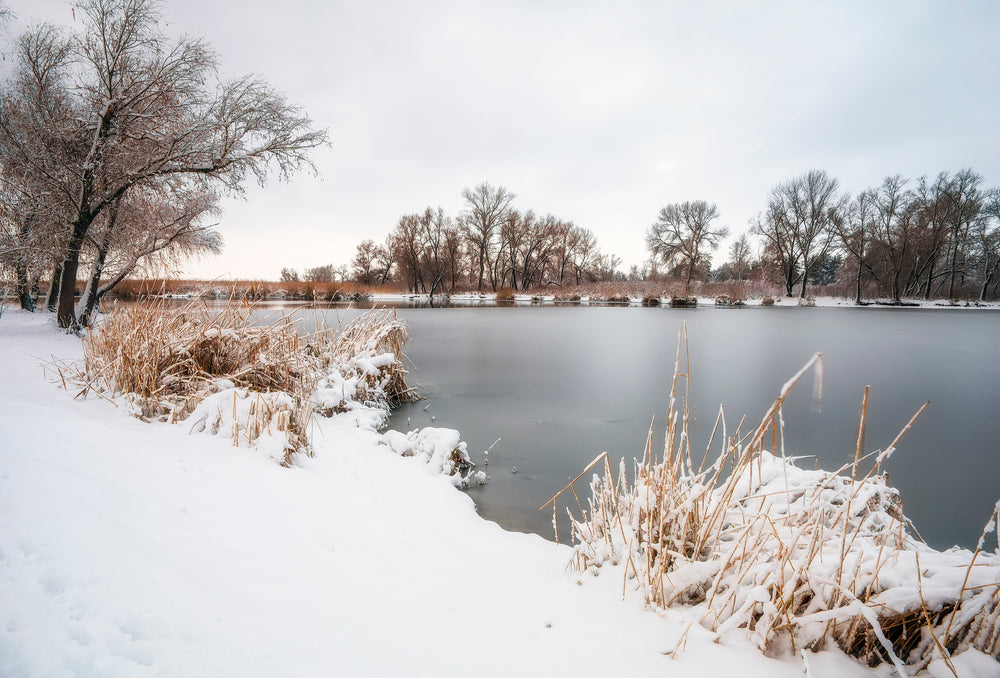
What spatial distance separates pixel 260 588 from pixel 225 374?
144 inches

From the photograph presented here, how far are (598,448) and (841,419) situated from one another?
3.63 m

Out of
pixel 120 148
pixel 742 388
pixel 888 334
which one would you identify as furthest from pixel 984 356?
pixel 120 148

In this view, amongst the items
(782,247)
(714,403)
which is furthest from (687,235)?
(714,403)

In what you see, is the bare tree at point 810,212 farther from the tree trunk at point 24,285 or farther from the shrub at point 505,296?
the tree trunk at point 24,285

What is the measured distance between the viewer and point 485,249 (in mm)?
46938

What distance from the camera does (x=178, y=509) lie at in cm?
174

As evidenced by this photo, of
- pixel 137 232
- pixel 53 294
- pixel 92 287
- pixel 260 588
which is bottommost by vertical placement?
pixel 260 588

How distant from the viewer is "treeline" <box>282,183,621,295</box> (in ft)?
149

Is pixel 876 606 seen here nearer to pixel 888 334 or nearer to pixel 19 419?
pixel 19 419

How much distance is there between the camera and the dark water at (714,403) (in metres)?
3.83

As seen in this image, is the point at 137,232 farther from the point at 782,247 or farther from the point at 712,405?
the point at 782,247

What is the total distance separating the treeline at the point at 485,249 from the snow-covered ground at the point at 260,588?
144ft

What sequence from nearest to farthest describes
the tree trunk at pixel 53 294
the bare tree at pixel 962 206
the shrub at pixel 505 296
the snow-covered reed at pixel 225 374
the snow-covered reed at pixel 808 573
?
the snow-covered reed at pixel 808 573, the snow-covered reed at pixel 225 374, the tree trunk at pixel 53 294, the bare tree at pixel 962 206, the shrub at pixel 505 296

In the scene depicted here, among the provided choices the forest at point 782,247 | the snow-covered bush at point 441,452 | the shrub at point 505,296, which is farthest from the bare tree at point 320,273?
the snow-covered bush at point 441,452
